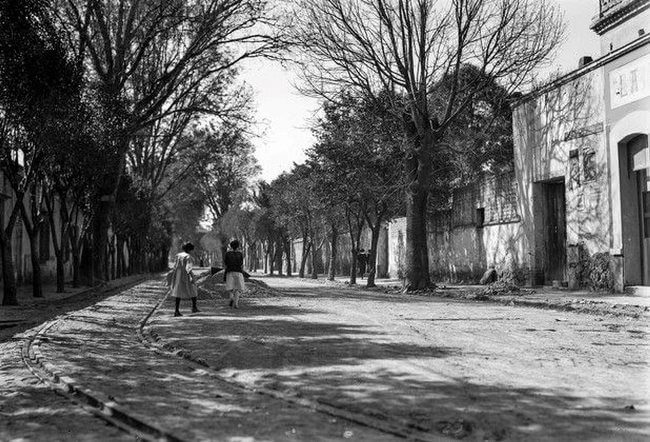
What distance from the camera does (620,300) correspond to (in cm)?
1520

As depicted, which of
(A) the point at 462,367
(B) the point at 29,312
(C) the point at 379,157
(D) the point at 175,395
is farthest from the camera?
(C) the point at 379,157

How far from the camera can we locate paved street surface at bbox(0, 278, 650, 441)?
4.61 meters

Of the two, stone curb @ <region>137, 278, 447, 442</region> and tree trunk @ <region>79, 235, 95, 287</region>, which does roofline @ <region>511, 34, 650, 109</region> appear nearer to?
stone curb @ <region>137, 278, 447, 442</region>

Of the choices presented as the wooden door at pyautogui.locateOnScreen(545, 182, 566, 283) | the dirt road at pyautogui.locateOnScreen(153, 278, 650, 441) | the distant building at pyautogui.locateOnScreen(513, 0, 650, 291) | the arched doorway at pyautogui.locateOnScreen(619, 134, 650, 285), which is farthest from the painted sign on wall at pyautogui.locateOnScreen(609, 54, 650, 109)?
the dirt road at pyautogui.locateOnScreen(153, 278, 650, 441)

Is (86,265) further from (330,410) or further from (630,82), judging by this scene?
(330,410)

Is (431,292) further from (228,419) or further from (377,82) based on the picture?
(228,419)

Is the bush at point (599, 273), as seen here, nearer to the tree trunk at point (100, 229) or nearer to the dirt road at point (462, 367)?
the dirt road at point (462, 367)

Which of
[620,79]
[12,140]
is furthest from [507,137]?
[12,140]

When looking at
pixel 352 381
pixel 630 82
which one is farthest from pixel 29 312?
pixel 630 82

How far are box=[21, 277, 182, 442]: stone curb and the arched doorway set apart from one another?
1421 cm

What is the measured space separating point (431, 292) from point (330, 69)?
321 inches

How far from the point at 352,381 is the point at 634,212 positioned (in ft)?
44.2

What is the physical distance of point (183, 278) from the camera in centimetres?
1389

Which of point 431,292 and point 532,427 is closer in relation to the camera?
point 532,427
